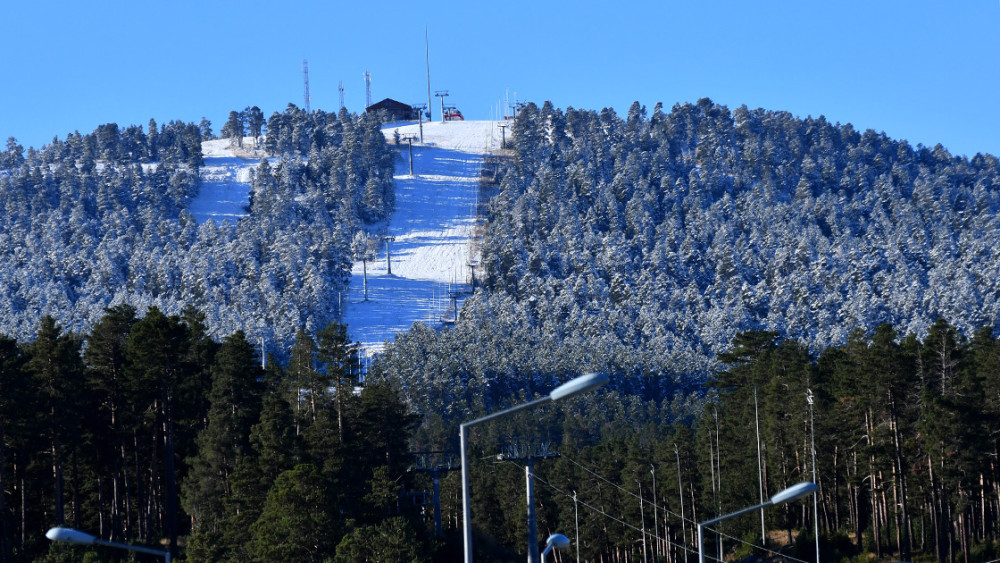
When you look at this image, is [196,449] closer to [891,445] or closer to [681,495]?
[681,495]

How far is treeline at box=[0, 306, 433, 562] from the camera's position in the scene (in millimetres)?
61969

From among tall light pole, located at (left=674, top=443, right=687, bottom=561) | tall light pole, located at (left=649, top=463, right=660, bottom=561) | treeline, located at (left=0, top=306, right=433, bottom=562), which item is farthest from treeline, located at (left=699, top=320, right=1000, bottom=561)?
treeline, located at (left=0, top=306, right=433, bottom=562)

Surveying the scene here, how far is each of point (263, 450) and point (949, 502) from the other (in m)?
39.6

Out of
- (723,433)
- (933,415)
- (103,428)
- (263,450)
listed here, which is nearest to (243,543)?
(263,450)

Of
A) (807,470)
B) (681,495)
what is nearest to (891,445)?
(807,470)

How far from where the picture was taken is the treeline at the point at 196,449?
203 feet

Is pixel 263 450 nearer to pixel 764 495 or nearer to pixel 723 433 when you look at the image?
pixel 764 495

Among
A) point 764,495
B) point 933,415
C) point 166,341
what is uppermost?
point 166,341

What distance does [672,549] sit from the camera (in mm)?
95625

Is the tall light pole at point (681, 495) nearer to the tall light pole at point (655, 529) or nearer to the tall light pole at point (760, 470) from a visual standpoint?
the tall light pole at point (655, 529)

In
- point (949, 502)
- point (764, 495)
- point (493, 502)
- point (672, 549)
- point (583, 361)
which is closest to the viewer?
point (949, 502)

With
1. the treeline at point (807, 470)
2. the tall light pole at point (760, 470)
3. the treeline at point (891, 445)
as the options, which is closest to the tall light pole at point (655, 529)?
the treeline at point (807, 470)

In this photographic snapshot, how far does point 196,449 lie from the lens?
77.1m

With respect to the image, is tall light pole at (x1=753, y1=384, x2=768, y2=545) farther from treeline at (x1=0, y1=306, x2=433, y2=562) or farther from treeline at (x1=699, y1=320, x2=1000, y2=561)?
treeline at (x1=0, y1=306, x2=433, y2=562)
